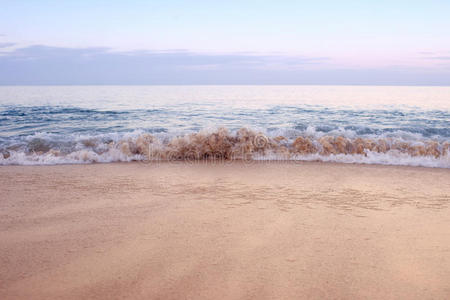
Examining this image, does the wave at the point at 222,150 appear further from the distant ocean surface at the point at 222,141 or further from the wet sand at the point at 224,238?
the wet sand at the point at 224,238

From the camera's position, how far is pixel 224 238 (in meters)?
2.62

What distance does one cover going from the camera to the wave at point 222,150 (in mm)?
6039

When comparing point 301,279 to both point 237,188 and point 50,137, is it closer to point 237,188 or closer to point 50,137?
point 237,188

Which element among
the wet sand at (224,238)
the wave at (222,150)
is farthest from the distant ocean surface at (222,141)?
the wet sand at (224,238)

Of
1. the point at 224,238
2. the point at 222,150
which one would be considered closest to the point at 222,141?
the point at 222,150

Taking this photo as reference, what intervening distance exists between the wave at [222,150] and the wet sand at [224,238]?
1396 millimetres

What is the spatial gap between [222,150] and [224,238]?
3.94 metres

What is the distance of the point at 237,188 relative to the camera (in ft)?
13.7

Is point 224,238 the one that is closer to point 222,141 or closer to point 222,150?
point 222,150

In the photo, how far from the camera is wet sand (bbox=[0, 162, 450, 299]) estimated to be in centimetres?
197

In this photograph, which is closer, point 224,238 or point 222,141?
point 224,238

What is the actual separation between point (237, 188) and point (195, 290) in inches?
89.5

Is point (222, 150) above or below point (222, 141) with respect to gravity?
below

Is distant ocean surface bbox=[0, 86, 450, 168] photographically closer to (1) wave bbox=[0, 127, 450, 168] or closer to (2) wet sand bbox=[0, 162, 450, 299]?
(1) wave bbox=[0, 127, 450, 168]
